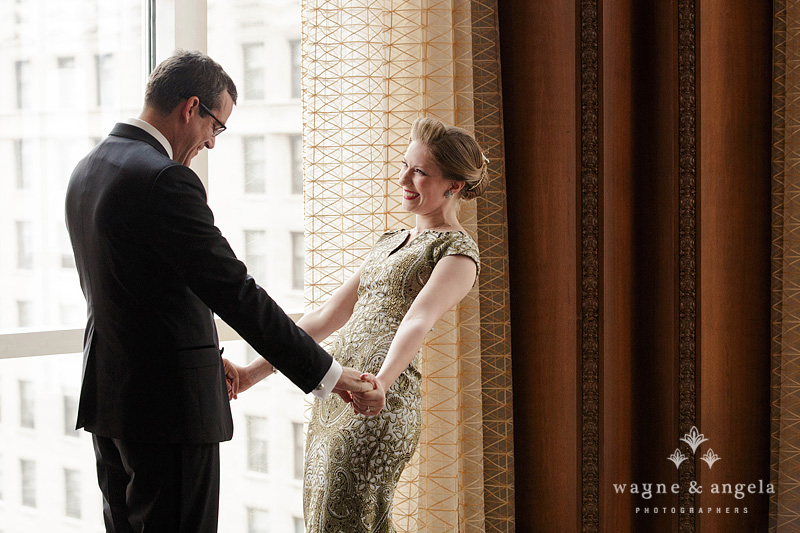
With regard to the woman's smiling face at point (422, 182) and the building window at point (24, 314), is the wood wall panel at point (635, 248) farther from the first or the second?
the building window at point (24, 314)

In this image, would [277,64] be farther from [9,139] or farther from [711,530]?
[711,530]

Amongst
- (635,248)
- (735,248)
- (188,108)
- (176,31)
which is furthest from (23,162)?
(735,248)

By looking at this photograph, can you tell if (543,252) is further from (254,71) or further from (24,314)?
(24,314)

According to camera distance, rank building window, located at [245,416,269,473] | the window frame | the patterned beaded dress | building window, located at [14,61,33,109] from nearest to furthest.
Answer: the patterned beaded dress
building window, located at [14,61,33,109]
the window frame
building window, located at [245,416,269,473]

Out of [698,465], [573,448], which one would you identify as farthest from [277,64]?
[698,465]

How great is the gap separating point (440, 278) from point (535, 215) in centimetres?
92

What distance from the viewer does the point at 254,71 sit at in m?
2.51

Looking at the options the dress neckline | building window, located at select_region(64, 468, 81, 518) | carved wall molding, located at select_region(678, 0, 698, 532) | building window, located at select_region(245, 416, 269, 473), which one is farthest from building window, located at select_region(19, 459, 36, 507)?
carved wall molding, located at select_region(678, 0, 698, 532)

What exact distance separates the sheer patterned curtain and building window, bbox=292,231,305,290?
0.33 metres

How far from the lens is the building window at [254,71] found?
250cm

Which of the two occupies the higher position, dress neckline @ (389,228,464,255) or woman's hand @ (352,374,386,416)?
dress neckline @ (389,228,464,255)

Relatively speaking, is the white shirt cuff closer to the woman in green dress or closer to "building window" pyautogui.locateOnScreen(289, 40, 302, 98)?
the woman in green dress

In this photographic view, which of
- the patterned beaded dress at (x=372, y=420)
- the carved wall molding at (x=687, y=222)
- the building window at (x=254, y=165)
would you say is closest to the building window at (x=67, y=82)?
the building window at (x=254, y=165)

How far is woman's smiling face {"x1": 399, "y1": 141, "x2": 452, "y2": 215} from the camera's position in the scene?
5.82 feet
